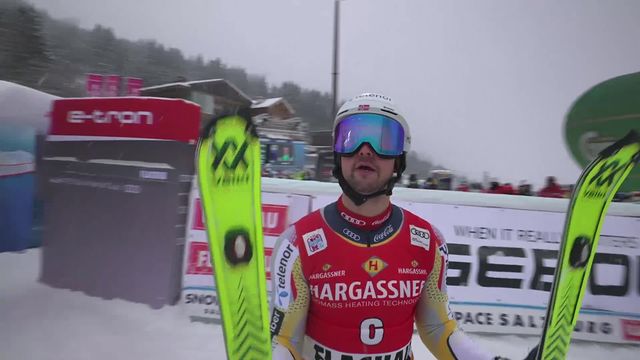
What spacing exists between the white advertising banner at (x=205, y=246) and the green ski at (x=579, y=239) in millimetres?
3147

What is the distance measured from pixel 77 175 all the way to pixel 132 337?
7.99 feet

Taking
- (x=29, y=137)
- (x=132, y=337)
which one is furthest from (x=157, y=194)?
(x=29, y=137)

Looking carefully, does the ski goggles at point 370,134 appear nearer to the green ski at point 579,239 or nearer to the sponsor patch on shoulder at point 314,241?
the sponsor patch on shoulder at point 314,241

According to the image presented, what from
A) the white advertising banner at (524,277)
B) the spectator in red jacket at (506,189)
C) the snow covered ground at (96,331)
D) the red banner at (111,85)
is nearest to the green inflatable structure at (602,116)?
the spectator in red jacket at (506,189)

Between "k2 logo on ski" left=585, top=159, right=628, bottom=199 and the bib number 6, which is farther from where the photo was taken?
"k2 logo on ski" left=585, top=159, right=628, bottom=199

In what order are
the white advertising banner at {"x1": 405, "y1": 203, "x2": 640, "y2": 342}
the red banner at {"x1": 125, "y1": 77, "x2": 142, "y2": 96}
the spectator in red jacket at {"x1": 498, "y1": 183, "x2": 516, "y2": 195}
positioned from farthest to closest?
the spectator in red jacket at {"x1": 498, "y1": 183, "x2": 516, "y2": 195}, the red banner at {"x1": 125, "y1": 77, "x2": 142, "y2": 96}, the white advertising banner at {"x1": 405, "y1": 203, "x2": 640, "y2": 342}

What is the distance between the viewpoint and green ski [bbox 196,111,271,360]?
1.71m

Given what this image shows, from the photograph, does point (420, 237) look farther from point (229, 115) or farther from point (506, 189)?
point (506, 189)

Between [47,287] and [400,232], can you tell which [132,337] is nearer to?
[47,287]

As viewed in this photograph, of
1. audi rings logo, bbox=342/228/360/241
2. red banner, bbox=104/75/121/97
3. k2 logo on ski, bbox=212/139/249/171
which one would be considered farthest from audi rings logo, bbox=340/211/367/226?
red banner, bbox=104/75/121/97

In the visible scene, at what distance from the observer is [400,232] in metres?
1.79

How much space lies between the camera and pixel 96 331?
4.22 metres

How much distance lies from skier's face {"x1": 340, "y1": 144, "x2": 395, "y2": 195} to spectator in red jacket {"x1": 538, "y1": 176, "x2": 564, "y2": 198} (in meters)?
5.62

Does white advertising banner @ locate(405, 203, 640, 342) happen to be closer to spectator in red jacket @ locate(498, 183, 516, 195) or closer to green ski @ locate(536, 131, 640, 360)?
spectator in red jacket @ locate(498, 183, 516, 195)
